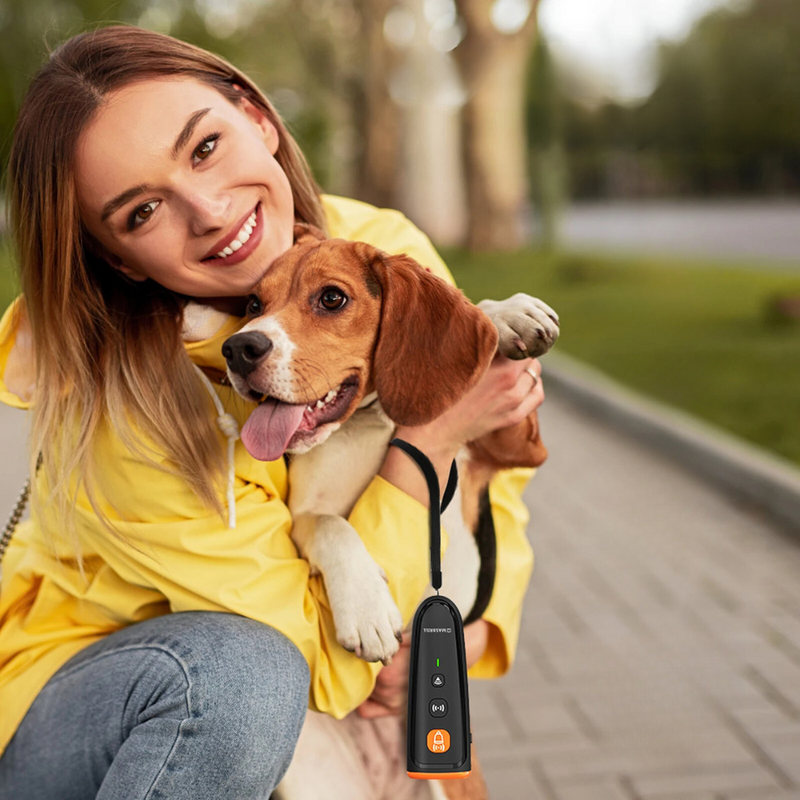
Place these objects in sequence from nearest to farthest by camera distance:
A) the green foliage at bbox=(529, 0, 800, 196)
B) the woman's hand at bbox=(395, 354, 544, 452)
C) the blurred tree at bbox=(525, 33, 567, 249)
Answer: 1. the woman's hand at bbox=(395, 354, 544, 452)
2. the blurred tree at bbox=(525, 33, 567, 249)
3. the green foliage at bbox=(529, 0, 800, 196)

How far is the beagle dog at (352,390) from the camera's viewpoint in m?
1.81

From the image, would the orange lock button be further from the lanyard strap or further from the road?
the road

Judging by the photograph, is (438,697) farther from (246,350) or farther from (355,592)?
(246,350)

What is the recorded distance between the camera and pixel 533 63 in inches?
936

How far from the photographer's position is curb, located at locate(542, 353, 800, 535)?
20.2 ft

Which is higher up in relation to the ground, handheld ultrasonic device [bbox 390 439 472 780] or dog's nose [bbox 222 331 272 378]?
dog's nose [bbox 222 331 272 378]

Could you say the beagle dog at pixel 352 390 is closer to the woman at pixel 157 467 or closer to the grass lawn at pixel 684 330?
the woman at pixel 157 467

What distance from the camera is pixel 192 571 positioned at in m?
2.04

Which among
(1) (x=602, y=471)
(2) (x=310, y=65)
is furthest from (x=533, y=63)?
(1) (x=602, y=471)

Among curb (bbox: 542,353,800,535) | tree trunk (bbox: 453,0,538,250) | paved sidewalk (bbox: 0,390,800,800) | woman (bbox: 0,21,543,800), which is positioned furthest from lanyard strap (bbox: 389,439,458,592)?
tree trunk (bbox: 453,0,538,250)

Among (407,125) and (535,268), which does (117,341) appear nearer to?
(535,268)

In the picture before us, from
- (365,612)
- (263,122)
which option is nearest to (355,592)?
(365,612)

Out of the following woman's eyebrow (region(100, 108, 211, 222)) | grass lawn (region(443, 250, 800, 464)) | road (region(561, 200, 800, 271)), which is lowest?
road (region(561, 200, 800, 271))

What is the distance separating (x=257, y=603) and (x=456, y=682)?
1.51 feet
